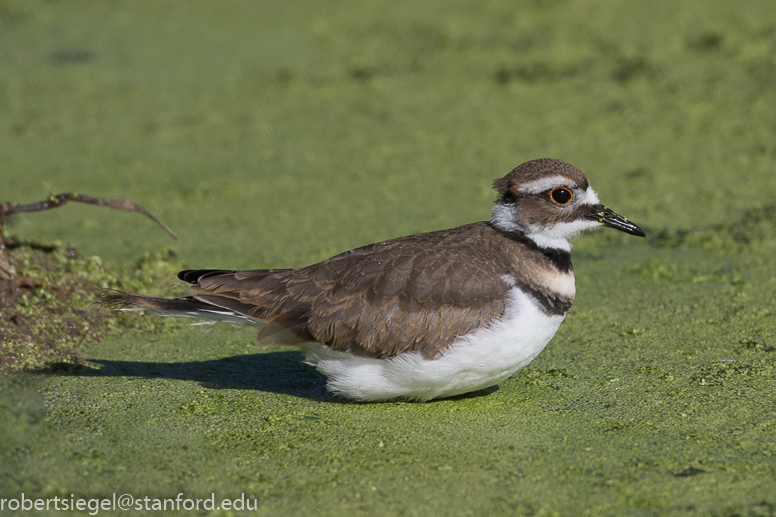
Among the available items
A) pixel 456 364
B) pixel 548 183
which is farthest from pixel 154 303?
pixel 548 183

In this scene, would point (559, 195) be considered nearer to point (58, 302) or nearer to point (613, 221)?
point (613, 221)

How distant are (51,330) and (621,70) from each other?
6873mm

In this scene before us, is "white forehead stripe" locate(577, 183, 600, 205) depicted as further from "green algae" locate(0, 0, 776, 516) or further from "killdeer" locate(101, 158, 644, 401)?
"green algae" locate(0, 0, 776, 516)

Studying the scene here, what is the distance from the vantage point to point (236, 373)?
4984 millimetres

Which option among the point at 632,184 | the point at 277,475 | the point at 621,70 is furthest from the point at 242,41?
the point at 277,475

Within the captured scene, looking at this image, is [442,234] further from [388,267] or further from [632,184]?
[632,184]

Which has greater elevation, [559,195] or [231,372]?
[559,195]

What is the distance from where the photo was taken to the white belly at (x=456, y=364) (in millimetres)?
4176

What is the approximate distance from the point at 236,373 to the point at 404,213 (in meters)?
2.79

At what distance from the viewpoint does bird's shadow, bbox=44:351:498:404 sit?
4754 mm

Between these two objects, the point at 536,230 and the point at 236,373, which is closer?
the point at 536,230

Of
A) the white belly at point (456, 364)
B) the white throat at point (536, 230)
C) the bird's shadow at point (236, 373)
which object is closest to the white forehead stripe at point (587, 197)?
the white throat at point (536, 230)

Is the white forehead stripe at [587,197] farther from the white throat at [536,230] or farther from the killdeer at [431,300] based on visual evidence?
the white throat at [536,230]

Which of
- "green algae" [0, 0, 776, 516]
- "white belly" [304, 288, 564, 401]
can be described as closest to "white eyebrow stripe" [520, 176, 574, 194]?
"white belly" [304, 288, 564, 401]
